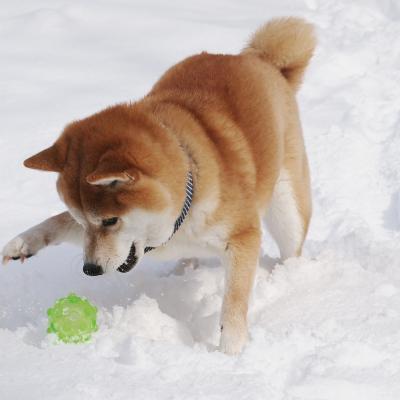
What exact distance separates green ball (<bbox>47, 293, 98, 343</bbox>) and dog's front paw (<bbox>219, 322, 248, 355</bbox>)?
49 cm

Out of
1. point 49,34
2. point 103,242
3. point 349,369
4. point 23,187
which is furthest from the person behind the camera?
point 49,34

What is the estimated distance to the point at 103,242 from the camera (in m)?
2.87

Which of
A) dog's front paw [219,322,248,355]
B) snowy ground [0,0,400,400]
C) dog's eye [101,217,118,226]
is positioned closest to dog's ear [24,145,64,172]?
dog's eye [101,217,118,226]

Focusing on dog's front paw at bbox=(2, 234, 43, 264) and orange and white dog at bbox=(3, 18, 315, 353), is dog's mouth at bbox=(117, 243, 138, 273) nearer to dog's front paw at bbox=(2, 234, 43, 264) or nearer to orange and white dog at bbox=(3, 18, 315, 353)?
orange and white dog at bbox=(3, 18, 315, 353)

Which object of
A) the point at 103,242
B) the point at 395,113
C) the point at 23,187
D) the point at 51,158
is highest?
the point at 51,158

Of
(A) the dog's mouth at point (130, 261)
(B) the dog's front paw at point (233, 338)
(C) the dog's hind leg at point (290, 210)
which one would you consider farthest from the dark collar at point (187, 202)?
(C) the dog's hind leg at point (290, 210)

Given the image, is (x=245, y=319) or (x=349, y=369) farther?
(x=245, y=319)

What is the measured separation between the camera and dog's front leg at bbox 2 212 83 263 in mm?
3271

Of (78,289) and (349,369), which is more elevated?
(349,369)

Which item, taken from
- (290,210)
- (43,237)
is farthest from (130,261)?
(290,210)

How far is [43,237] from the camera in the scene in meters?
3.32

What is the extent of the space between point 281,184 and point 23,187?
1.60 metres

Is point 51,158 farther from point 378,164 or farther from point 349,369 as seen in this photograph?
point 378,164

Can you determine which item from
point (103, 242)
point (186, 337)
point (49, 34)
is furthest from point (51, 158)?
point (49, 34)
